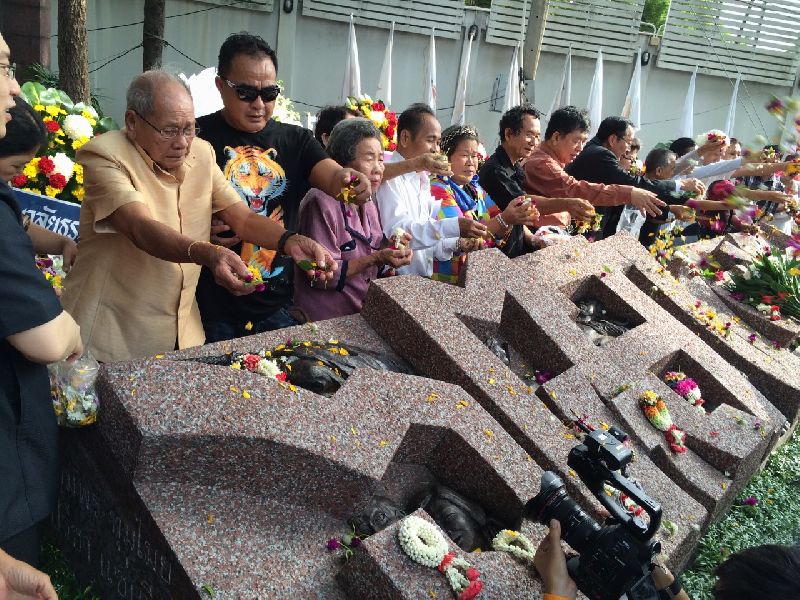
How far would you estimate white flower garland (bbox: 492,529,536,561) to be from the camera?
2.18m

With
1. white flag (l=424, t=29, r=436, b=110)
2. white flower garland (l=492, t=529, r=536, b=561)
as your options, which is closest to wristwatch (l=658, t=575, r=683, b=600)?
white flower garland (l=492, t=529, r=536, b=561)

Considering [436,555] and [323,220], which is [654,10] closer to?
[323,220]

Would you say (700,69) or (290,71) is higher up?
(700,69)

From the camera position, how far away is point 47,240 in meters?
2.56

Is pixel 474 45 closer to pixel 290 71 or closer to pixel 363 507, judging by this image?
pixel 290 71

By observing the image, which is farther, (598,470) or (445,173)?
(445,173)

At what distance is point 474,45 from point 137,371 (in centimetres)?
1465

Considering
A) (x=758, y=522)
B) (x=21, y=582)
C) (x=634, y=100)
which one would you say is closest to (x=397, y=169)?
(x=21, y=582)

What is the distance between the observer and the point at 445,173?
11.6 feet

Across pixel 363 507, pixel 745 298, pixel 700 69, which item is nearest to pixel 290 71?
pixel 700 69

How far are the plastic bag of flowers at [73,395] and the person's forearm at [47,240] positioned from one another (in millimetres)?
→ 534

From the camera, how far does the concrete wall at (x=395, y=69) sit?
13.2m

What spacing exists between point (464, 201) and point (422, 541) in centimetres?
244

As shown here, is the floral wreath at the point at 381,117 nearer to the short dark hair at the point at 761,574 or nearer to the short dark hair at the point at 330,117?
the short dark hair at the point at 330,117
